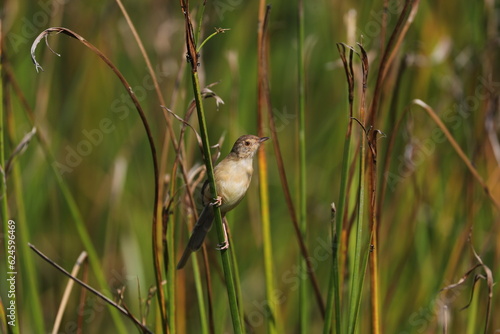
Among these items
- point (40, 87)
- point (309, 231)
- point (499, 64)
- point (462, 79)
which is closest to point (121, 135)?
point (40, 87)

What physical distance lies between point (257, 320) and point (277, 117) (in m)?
1.13

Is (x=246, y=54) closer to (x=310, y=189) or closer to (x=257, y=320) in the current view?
(x=310, y=189)

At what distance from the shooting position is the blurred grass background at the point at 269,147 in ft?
8.91

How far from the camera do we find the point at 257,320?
3.13m

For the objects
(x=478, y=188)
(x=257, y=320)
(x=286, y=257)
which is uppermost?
(x=478, y=188)

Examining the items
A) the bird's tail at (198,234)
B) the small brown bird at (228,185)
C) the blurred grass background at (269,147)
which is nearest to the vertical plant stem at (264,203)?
the small brown bird at (228,185)

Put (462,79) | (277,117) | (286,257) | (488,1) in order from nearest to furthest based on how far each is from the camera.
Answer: (488,1)
(462,79)
(286,257)
(277,117)

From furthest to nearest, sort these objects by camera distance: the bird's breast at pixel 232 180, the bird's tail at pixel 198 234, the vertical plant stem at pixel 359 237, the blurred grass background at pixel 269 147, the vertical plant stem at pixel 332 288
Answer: the blurred grass background at pixel 269 147 < the bird's breast at pixel 232 180 < the bird's tail at pixel 198 234 < the vertical plant stem at pixel 332 288 < the vertical plant stem at pixel 359 237

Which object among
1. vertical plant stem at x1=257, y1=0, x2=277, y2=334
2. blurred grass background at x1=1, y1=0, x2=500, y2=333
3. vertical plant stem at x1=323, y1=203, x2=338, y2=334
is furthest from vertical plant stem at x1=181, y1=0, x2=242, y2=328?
blurred grass background at x1=1, y1=0, x2=500, y2=333

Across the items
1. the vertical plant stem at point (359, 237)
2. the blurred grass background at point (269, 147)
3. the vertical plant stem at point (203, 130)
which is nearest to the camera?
the vertical plant stem at point (203, 130)

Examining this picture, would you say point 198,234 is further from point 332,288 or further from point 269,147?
point 269,147

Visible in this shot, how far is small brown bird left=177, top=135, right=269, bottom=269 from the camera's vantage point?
192 cm

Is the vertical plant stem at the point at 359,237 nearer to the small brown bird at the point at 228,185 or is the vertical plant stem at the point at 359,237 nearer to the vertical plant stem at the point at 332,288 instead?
the vertical plant stem at the point at 332,288

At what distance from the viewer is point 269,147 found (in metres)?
3.79
